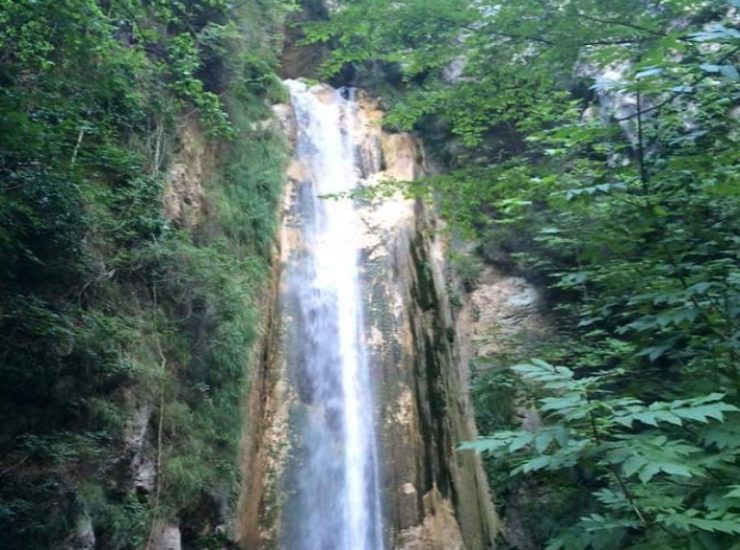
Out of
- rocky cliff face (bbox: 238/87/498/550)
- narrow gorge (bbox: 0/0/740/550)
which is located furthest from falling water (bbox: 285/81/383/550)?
rocky cliff face (bbox: 238/87/498/550)

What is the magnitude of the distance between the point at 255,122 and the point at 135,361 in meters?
6.67

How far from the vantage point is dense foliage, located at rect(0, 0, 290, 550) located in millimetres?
4922

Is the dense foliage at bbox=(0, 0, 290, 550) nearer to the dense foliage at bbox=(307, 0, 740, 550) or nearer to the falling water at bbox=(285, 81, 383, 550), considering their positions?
the falling water at bbox=(285, 81, 383, 550)

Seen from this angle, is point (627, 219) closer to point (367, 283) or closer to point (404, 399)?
point (404, 399)

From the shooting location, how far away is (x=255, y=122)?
1170cm

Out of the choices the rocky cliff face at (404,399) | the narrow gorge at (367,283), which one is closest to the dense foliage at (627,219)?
the narrow gorge at (367,283)

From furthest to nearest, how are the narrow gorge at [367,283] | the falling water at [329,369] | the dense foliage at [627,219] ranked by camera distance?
the falling water at [329,369] → the narrow gorge at [367,283] → the dense foliage at [627,219]

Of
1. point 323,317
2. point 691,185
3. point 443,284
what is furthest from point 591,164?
point 443,284

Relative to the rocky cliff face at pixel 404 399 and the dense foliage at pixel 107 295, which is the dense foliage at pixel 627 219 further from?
the dense foliage at pixel 107 295

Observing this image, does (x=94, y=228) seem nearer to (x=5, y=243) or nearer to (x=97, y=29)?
(x=5, y=243)

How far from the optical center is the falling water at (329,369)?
26.9 ft

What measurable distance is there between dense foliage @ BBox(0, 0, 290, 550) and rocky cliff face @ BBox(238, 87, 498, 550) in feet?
2.75

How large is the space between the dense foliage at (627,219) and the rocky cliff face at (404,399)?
229cm

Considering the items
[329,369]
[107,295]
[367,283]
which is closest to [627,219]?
[107,295]
